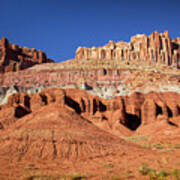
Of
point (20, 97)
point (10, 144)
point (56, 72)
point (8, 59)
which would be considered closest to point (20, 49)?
point (8, 59)

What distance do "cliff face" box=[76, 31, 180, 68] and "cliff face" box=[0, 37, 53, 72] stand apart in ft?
73.7

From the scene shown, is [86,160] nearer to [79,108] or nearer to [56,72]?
[79,108]

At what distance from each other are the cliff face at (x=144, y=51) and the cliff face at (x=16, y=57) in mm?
22458

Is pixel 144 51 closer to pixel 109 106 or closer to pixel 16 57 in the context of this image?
pixel 109 106

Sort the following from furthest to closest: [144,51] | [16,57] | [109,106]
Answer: [16,57], [144,51], [109,106]

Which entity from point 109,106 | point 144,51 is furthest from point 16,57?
point 109,106

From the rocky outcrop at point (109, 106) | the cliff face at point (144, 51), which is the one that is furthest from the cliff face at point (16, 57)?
the rocky outcrop at point (109, 106)

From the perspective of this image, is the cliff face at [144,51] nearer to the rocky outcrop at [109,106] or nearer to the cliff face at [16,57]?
the cliff face at [16,57]

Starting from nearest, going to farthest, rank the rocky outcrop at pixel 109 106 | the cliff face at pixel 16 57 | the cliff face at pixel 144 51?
the rocky outcrop at pixel 109 106 → the cliff face at pixel 16 57 → the cliff face at pixel 144 51

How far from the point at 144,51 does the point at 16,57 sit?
189ft

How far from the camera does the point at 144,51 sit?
11262cm

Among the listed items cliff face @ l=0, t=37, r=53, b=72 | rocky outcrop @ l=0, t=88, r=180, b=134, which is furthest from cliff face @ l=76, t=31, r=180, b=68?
rocky outcrop @ l=0, t=88, r=180, b=134

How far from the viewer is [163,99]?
6925 centimetres

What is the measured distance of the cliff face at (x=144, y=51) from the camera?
367 ft
